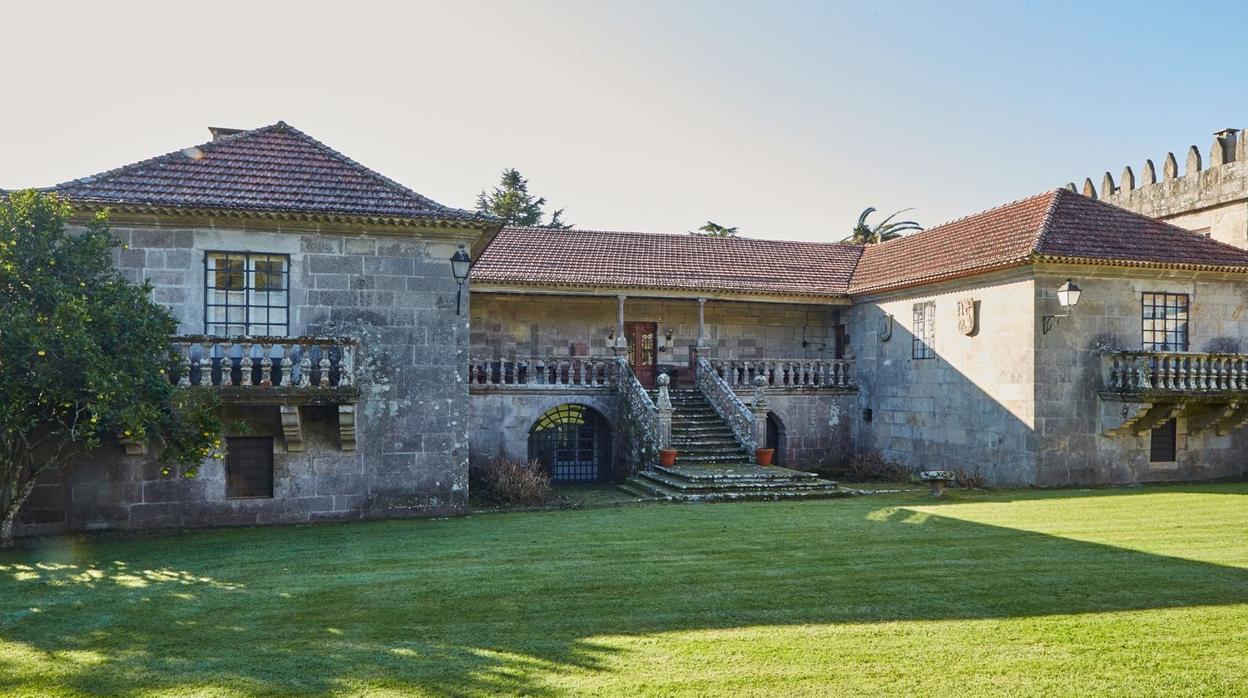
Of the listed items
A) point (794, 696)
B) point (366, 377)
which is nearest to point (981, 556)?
point (794, 696)

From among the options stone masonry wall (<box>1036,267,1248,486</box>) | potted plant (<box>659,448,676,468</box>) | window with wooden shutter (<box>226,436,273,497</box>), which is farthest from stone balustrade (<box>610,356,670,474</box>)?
stone masonry wall (<box>1036,267,1248,486</box>)

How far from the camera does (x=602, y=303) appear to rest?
73.4 ft

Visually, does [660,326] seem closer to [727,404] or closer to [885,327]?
[727,404]

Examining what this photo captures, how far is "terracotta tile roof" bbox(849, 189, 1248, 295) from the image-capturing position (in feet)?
56.2

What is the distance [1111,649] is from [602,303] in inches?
663

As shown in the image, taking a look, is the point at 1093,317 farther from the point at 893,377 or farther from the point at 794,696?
the point at 794,696

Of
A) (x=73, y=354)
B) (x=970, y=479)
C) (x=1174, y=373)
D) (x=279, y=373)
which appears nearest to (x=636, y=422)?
(x=970, y=479)

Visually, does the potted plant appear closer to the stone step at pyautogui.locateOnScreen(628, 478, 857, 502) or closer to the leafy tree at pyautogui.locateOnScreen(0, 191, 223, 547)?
the stone step at pyautogui.locateOnScreen(628, 478, 857, 502)

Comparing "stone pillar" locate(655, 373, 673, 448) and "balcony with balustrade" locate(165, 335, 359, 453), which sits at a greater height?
"balcony with balustrade" locate(165, 335, 359, 453)

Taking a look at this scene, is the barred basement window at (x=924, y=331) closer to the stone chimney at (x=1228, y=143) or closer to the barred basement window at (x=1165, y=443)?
the barred basement window at (x=1165, y=443)

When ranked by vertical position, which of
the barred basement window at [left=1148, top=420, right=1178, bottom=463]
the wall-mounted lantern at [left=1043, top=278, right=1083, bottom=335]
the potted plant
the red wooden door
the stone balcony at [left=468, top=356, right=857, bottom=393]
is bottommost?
the potted plant

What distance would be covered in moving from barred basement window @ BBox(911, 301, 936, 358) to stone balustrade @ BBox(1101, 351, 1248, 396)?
365 centimetres

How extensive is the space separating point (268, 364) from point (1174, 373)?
677 inches

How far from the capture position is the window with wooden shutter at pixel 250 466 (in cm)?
1352
